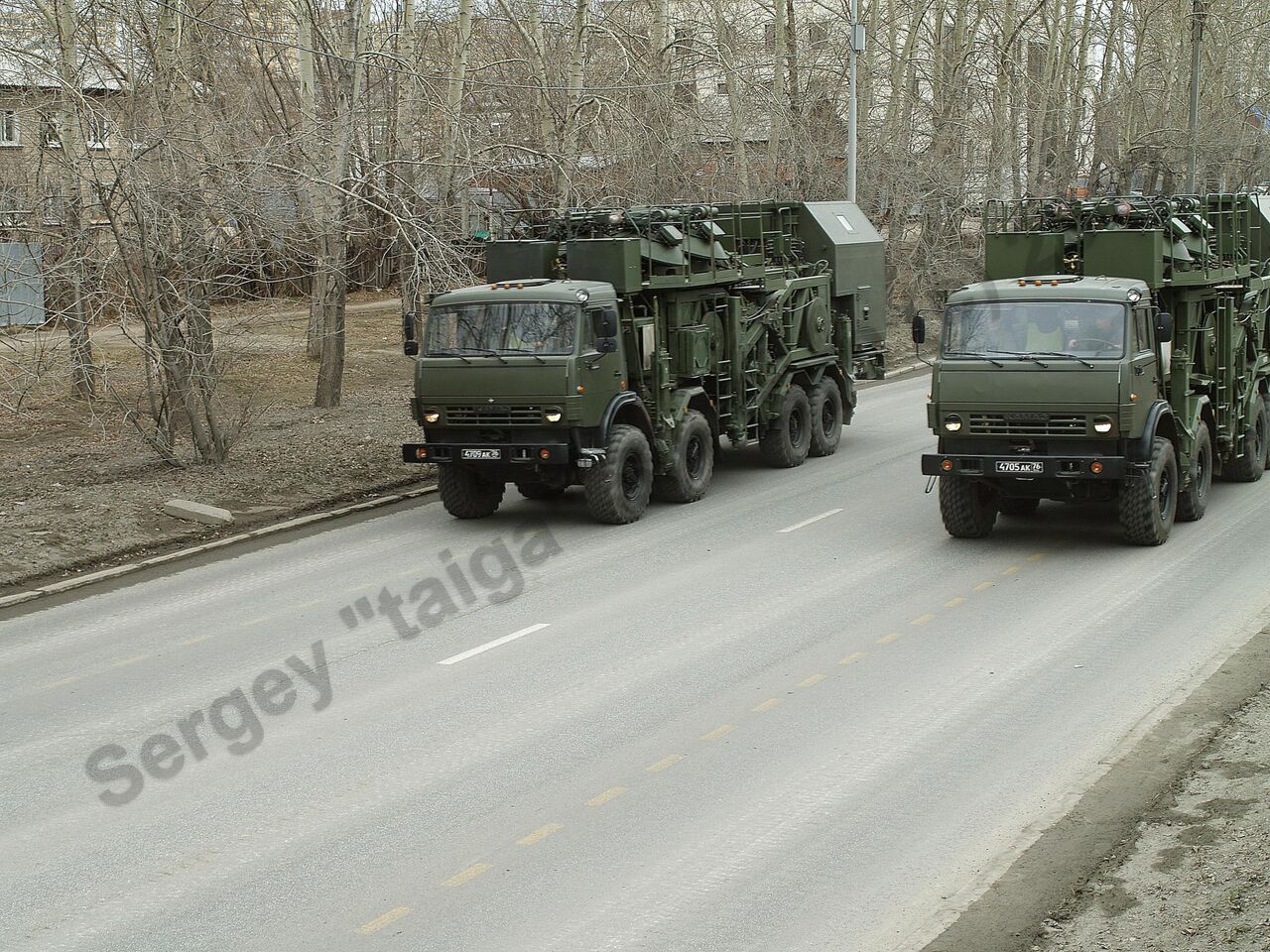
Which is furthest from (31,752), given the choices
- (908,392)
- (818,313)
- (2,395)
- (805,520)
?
(908,392)

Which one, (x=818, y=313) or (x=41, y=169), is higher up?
(x=41, y=169)

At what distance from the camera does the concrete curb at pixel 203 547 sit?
14.9m

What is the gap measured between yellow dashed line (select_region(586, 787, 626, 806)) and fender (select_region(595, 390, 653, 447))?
8128 millimetres

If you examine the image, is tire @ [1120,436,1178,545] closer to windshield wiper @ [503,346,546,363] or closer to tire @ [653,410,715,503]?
tire @ [653,410,715,503]

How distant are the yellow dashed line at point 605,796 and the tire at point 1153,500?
301 inches

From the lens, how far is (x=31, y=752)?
33.2 feet

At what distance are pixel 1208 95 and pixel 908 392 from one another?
37.4 m

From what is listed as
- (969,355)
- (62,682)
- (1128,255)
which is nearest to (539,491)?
(969,355)

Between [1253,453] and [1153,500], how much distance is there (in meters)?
4.60

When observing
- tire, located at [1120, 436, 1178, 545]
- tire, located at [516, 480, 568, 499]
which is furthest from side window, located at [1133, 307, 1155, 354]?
tire, located at [516, 480, 568, 499]

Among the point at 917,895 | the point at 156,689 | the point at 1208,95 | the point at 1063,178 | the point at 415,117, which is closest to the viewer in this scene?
the point at 917,895

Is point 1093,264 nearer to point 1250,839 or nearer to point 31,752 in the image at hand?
point 1250,839

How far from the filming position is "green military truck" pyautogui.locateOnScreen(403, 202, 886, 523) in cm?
1686

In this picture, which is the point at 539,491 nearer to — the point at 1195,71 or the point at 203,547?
the point at 203,547
